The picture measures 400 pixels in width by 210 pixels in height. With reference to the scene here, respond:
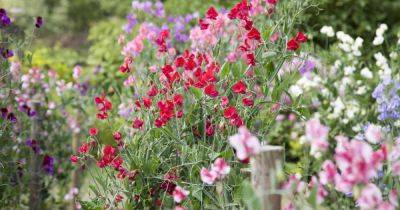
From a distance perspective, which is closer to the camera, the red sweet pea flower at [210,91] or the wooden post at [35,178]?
the red sweet pea flower at [210,91]

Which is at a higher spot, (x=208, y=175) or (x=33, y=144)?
(x=33, y=144)

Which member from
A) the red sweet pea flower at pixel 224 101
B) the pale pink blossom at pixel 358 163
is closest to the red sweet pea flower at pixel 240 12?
the red sweet pea flower at pixel 224 101

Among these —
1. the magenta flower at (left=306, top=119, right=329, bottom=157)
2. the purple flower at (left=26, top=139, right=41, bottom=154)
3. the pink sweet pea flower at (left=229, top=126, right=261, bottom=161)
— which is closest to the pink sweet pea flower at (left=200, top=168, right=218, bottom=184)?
the pink sweet pea flower at (left=229, top=126, right=261, bottom=161)

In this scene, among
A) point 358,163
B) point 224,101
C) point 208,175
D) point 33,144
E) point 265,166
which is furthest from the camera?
point 33,144

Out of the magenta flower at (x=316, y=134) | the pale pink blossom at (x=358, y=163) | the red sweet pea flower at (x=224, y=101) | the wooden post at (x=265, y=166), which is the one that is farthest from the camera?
the red sweet pea flower at (x=224, y=101)

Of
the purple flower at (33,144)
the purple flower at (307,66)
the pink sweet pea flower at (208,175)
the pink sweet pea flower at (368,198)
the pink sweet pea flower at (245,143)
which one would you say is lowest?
the pink sweet pea flower at (368,198)

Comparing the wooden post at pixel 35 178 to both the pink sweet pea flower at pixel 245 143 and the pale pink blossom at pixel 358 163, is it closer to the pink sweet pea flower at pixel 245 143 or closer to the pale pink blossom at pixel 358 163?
the pink sweet pea flower at pixel 245 143

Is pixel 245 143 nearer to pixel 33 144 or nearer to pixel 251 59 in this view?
pixel 251 59

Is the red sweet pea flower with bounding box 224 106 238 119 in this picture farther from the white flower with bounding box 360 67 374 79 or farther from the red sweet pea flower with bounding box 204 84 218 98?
the white flower with bounding box 360 67 374 79

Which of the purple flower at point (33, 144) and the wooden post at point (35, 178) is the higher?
the purple flower at point (33, 144)

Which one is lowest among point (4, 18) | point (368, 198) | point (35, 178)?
point (368, 198)

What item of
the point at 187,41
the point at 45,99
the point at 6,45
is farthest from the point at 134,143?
the point at 187,41

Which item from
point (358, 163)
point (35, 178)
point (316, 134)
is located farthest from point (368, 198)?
point (35, 178)

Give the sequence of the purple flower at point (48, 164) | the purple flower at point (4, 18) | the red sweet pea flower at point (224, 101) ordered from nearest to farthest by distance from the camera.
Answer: the red sweet pea flower at point (224, 101), the purple flower at point (4, 18), the purple flower at point (48, 164)
